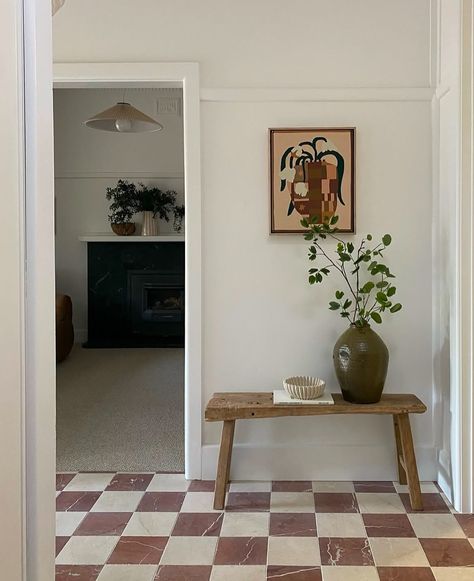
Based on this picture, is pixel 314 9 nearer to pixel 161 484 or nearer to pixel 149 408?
pixel 161 484

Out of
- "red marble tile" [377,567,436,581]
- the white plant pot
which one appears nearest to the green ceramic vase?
"red marble tile" [377,567,436,581]

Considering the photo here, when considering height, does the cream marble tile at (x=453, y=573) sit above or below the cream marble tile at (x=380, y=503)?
below

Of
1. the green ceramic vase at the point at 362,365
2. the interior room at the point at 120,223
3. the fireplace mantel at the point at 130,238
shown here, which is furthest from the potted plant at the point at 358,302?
the fireplace mantel at the point at 130,238

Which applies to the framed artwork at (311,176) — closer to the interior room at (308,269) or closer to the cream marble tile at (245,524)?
the interior room at (308,269)

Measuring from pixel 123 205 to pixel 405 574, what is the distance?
5.81 metres

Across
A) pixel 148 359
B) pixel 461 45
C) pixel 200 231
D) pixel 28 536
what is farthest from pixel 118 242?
pixel 28 536

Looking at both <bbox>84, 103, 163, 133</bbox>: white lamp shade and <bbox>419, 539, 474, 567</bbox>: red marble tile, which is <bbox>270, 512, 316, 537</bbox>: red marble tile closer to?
<bbox>419, 539, 474, 567</bbox>: red marble tile

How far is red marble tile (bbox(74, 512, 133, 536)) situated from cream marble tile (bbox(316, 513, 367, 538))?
2.69 ft

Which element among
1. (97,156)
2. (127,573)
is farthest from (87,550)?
(97,156)

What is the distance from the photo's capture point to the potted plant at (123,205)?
23.7 feet

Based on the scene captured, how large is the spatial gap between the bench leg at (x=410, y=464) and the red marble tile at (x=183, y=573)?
40.1 inches

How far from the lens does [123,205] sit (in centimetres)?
723

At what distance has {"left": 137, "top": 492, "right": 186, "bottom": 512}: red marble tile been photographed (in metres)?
2.71

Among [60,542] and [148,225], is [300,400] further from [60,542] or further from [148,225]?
[148,225]
